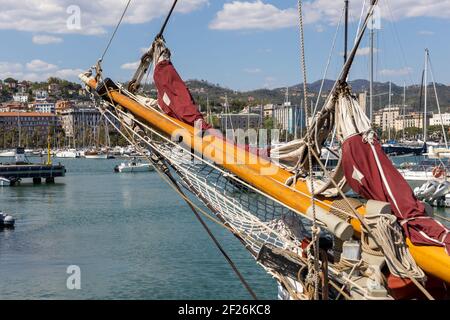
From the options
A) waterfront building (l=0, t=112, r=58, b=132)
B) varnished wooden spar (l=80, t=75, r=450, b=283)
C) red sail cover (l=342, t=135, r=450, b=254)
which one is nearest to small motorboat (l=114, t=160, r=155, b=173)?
varnished wooden spar (l=80, t=75, r=450, b=283)

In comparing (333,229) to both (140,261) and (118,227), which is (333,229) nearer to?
(140,261)

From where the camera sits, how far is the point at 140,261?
17.6 metres

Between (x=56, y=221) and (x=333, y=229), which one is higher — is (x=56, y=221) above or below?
below

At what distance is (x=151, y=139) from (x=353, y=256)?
3.25 m

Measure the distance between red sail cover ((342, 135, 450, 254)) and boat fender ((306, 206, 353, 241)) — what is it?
0.39 m

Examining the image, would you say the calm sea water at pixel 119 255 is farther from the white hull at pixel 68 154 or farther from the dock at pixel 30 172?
the white hull at pixel 68 154

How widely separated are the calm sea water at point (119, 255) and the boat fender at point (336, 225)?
9.20 metres

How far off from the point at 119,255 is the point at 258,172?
13794mm

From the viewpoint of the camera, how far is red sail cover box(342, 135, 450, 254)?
14.1ft

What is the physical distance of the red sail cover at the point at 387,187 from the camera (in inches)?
169

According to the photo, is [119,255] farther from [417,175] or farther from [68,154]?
[68,154]

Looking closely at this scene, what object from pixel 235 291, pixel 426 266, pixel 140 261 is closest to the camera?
pixel 426 266

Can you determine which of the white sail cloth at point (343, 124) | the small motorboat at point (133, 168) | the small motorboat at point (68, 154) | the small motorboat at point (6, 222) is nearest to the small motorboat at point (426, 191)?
the small motorboat at point (6, 222)
